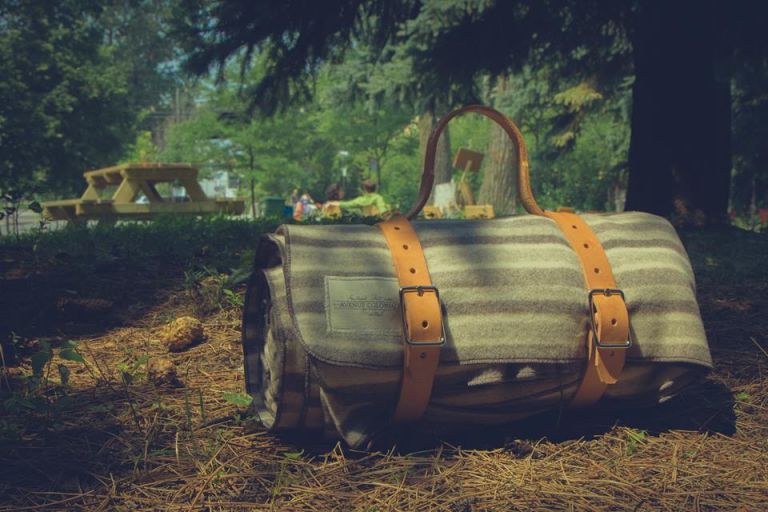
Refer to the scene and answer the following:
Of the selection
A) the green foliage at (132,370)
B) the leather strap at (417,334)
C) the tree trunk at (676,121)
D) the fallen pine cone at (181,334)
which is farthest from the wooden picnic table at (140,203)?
the leather strap at (417,334)

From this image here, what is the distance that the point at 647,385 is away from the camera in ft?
6.97

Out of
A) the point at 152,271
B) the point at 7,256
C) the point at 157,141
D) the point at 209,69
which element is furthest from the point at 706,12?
the point at 157,141

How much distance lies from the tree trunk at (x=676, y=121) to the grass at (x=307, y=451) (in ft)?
9.04

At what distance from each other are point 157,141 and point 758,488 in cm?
7160

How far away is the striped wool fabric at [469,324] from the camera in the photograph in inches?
74.6

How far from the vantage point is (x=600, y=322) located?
1.97 m

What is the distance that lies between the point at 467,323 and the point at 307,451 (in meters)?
0.59

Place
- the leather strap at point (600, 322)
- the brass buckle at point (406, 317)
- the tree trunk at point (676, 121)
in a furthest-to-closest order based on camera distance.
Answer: the tree trunk at point (676, 121), the leather strap at point (600, 322), the brass buckle at point (406, 317)

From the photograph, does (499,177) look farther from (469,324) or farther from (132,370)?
(469,324)

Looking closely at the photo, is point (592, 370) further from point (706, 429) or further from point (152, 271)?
point (152, 271)

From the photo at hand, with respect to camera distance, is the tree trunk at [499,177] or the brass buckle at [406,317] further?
the tree trunk at [499,177]

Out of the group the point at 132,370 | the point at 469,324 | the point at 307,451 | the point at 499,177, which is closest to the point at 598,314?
the point at 469,324

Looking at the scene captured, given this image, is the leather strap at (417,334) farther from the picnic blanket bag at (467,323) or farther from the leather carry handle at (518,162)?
the leather carry handle at (518,162)

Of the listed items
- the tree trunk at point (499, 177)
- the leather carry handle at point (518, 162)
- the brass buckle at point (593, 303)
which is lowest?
the tree trunk at point (499, 177)
